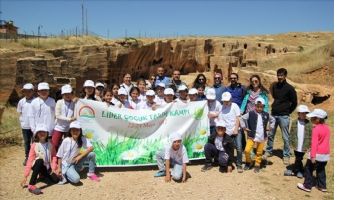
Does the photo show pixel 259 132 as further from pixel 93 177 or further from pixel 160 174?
pixel 93 177

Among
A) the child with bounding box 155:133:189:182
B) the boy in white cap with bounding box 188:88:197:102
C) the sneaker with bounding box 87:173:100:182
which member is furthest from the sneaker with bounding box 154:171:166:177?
the boy in white cap with bounding box 188:88:197:102

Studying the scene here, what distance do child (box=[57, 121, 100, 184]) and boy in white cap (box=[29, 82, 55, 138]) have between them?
658mm

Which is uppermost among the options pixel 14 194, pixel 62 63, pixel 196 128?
pixel 62 63

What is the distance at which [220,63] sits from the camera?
2256 cm

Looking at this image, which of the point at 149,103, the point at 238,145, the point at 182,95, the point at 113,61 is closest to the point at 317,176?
the point at 238,145

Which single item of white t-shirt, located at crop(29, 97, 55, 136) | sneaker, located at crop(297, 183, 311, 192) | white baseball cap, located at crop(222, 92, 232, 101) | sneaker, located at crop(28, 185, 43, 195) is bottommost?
sneaker, located at crop(297, 183, 311, 192)

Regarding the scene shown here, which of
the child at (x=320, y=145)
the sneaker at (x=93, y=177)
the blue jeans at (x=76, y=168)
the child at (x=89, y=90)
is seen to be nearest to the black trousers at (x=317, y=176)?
the child at (x=320, y=145)

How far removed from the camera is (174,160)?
22.2 feet

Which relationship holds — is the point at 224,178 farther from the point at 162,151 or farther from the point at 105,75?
the point at 105,75

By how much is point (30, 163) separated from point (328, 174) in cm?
593

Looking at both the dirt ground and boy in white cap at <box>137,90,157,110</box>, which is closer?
the dirt ground

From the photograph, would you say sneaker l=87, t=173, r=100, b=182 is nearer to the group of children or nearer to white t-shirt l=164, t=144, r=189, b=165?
the group of children

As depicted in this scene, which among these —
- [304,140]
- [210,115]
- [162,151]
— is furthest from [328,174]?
[162,151]

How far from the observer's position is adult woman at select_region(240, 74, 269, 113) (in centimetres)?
750
